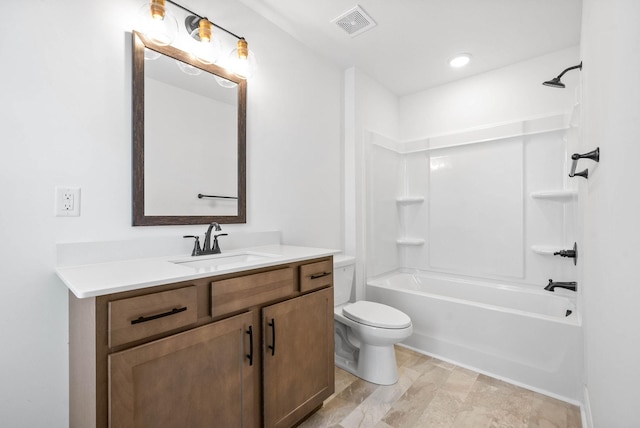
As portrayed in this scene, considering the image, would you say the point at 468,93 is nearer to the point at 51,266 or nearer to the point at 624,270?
the point at 624,270

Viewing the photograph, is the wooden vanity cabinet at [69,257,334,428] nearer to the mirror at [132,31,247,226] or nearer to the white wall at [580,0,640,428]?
the mirror at [132,31,247,226]

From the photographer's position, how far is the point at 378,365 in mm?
1924

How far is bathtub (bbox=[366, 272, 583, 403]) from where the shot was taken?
5.87 ft

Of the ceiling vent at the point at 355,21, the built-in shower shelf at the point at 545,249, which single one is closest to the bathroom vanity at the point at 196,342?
the ceiling vent at the point at 355,21

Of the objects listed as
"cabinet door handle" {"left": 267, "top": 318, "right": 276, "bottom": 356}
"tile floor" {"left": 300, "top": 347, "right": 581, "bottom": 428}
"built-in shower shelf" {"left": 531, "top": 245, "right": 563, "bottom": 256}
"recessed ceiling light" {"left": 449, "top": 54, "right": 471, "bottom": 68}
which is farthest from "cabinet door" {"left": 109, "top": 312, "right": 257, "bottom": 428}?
"recessed ceiling light" {"left": 449, "top": 54, "right": 471, "bottom": 68}

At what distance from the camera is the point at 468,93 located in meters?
2.81

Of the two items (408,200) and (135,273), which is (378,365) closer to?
(135,273)

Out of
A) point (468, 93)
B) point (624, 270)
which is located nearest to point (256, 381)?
point (624, 270)

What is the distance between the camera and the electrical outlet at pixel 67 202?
1.14m

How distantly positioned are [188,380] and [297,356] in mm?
544

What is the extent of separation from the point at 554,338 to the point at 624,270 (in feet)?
4.62

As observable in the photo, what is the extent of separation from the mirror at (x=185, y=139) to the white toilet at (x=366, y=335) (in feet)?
3.27

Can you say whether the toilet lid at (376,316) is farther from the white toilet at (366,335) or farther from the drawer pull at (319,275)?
the drawer pull at (319,275)

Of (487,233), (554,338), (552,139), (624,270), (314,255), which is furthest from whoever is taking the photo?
(487,233)
